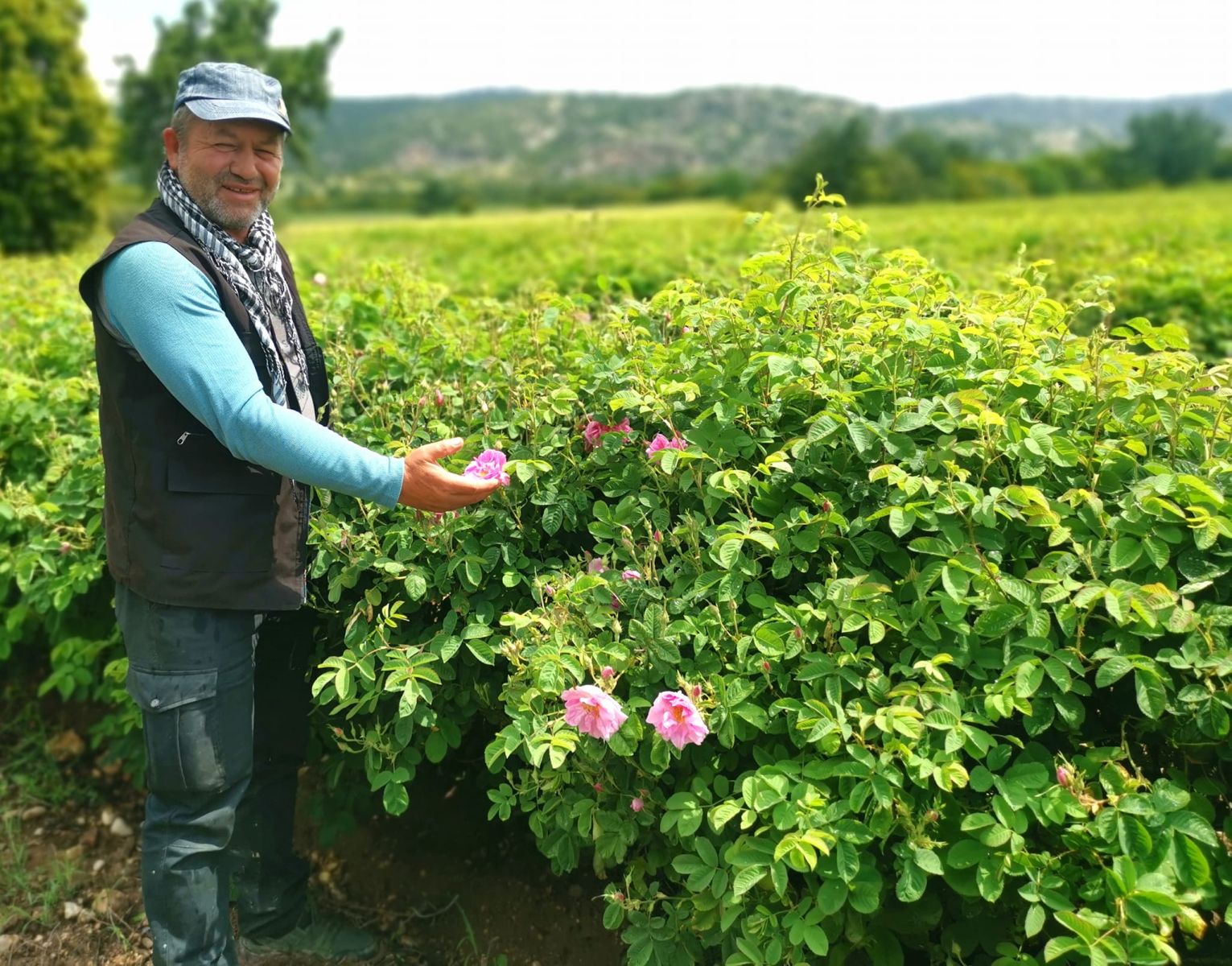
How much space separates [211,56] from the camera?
1988 inches

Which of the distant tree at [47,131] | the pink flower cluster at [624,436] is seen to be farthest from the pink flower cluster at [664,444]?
the distant tree at [47,131]

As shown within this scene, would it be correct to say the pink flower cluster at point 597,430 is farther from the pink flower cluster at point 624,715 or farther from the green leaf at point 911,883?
the green leaf at point 911,883

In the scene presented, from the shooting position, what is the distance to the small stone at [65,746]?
362 centimetres

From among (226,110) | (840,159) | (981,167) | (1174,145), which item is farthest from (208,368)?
A: (1174,145)

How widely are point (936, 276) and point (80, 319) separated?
11.0 ft

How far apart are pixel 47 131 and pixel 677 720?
3291cm

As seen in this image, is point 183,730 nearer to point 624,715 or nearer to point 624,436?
point 624,715

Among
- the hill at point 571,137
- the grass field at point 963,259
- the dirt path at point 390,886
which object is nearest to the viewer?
the dirt path at point 390,886

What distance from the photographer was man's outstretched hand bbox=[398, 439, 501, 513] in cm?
201

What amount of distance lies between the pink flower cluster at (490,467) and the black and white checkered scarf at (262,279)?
46 centimetres

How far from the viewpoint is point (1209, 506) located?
1.81 metres

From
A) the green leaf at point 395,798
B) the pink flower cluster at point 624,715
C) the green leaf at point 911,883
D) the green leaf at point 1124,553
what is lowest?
the green leaf at point 395,798

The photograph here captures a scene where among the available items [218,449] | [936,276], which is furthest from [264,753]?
[936,276]

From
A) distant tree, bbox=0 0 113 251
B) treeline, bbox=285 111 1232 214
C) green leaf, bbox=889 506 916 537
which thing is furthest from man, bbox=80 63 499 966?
treeline, bbox=285 111 1232 214
